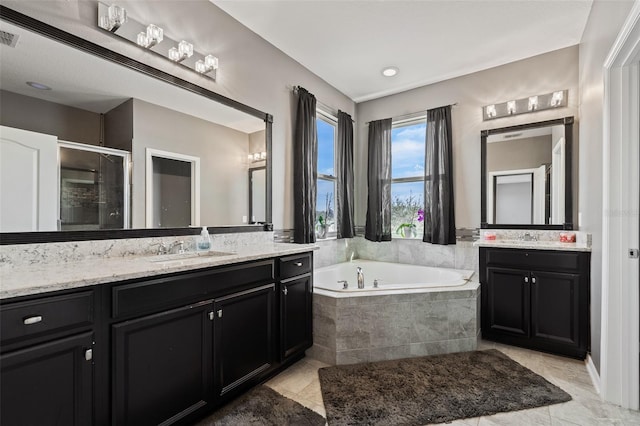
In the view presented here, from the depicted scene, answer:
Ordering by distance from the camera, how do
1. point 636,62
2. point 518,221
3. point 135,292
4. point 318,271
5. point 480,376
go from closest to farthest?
point 135,292 → point 636,62 → point 480,376 → point 518,221 → point 318,271

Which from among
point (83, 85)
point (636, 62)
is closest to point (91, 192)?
point (83, 85)

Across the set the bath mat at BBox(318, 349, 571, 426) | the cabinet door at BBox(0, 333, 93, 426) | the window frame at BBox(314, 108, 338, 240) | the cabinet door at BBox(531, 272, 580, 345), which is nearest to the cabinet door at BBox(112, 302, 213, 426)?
the cabinet door at BBox(0, 333, 93, 426)

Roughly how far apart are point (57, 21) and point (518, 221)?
3.92 m

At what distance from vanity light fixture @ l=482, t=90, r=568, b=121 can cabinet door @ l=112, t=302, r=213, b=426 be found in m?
3.39

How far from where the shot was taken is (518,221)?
3.21m

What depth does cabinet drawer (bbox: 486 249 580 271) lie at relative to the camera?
254 centimetres

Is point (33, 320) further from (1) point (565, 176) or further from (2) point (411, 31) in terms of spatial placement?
(1) point (565, 176)

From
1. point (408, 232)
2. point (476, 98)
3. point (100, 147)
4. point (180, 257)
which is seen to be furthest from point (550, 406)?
point (100, 147)

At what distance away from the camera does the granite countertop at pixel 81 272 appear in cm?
111

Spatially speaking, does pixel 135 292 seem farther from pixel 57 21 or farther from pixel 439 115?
pixel 439 115

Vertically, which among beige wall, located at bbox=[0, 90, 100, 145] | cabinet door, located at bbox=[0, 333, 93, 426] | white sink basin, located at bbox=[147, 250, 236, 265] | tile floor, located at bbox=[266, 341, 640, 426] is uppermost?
beige wall, located at bbox=[0, 90, 100, 145]

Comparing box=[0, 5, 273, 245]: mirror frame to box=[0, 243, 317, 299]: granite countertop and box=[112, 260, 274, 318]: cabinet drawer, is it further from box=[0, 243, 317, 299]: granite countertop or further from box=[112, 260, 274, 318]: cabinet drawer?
box=[112, 260, 274, 318]: cabinet drawer

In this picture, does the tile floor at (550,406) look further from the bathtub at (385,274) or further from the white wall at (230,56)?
the white wall at (230,56)

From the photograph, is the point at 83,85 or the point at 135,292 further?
the point at 83,85
